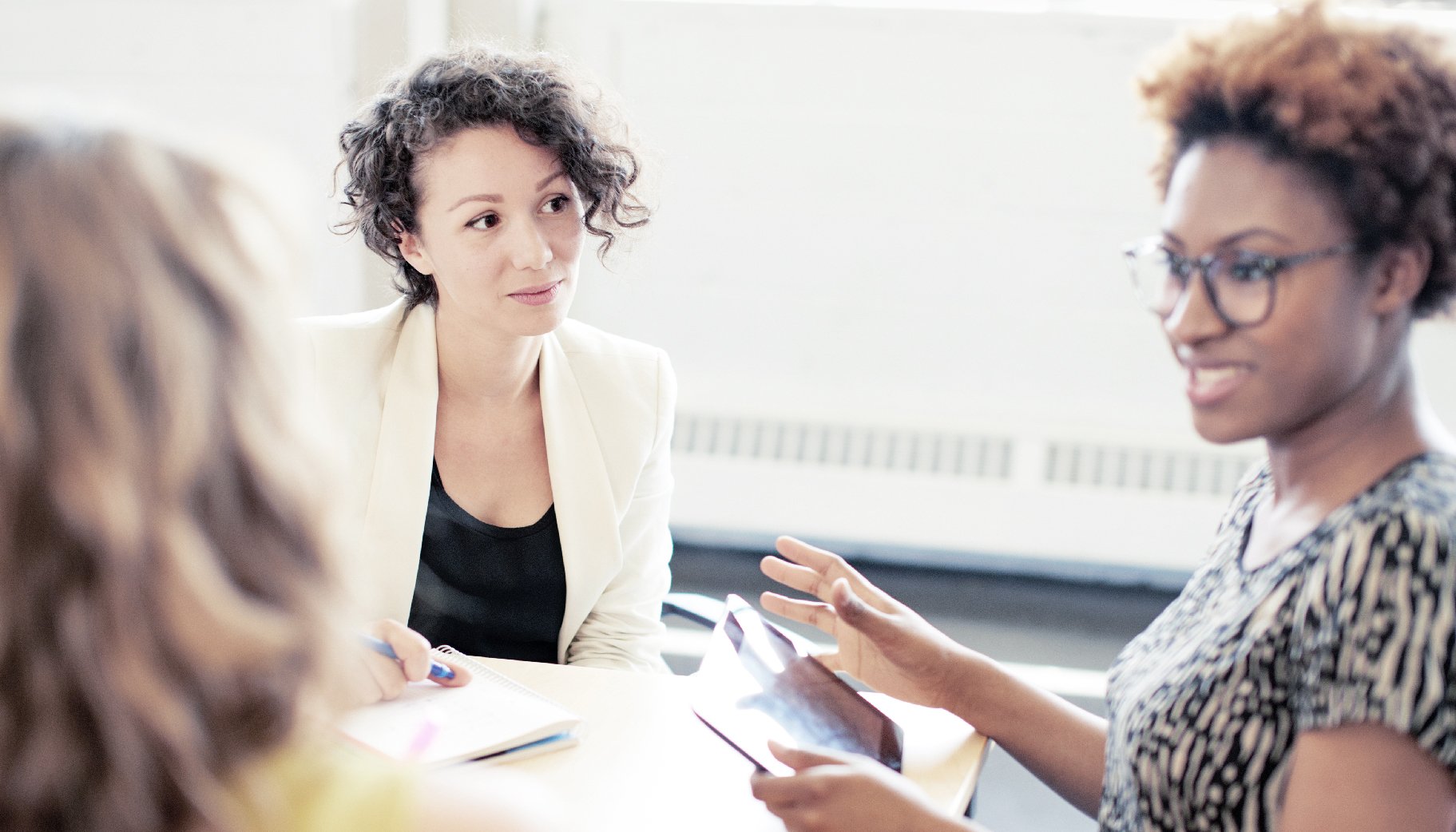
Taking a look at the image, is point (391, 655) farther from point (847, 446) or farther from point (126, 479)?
point (847, 446)

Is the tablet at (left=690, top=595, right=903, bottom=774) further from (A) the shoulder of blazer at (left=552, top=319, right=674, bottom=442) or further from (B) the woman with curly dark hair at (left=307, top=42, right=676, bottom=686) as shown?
(A) the shoulder of blazer at (left=552, top=319, right=674, bottom=442)

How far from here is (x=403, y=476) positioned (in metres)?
1.79

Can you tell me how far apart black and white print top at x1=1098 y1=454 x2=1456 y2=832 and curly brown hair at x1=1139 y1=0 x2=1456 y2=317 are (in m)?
0.20

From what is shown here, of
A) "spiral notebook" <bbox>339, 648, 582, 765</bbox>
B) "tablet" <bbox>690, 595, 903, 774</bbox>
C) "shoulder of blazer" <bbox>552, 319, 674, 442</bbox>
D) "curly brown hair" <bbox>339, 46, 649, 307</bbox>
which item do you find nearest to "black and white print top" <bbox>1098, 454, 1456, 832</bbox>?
"tablet" <bbox>690, 595, 903, 774</bbox>

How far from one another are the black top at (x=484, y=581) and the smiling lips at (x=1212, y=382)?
3.44 feet

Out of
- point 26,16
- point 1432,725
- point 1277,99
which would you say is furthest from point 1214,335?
point 26,16

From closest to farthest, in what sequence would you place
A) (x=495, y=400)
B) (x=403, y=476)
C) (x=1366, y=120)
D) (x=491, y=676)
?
(x=1366, y=120), (x=491, y=676), (x=403, y=476), (x=495, y=400)

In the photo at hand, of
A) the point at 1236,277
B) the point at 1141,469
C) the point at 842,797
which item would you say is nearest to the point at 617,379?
the point at 842,797

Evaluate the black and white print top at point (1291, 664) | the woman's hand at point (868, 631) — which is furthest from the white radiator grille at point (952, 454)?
the black and white print top at point (1291, 664)

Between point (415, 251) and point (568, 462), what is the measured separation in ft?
1.47

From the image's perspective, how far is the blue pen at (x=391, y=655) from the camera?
1.35 metres

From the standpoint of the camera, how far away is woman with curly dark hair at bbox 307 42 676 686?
182cm

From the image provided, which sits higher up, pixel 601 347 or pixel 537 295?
pixel 537 295

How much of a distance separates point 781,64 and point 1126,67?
0.90 meters
